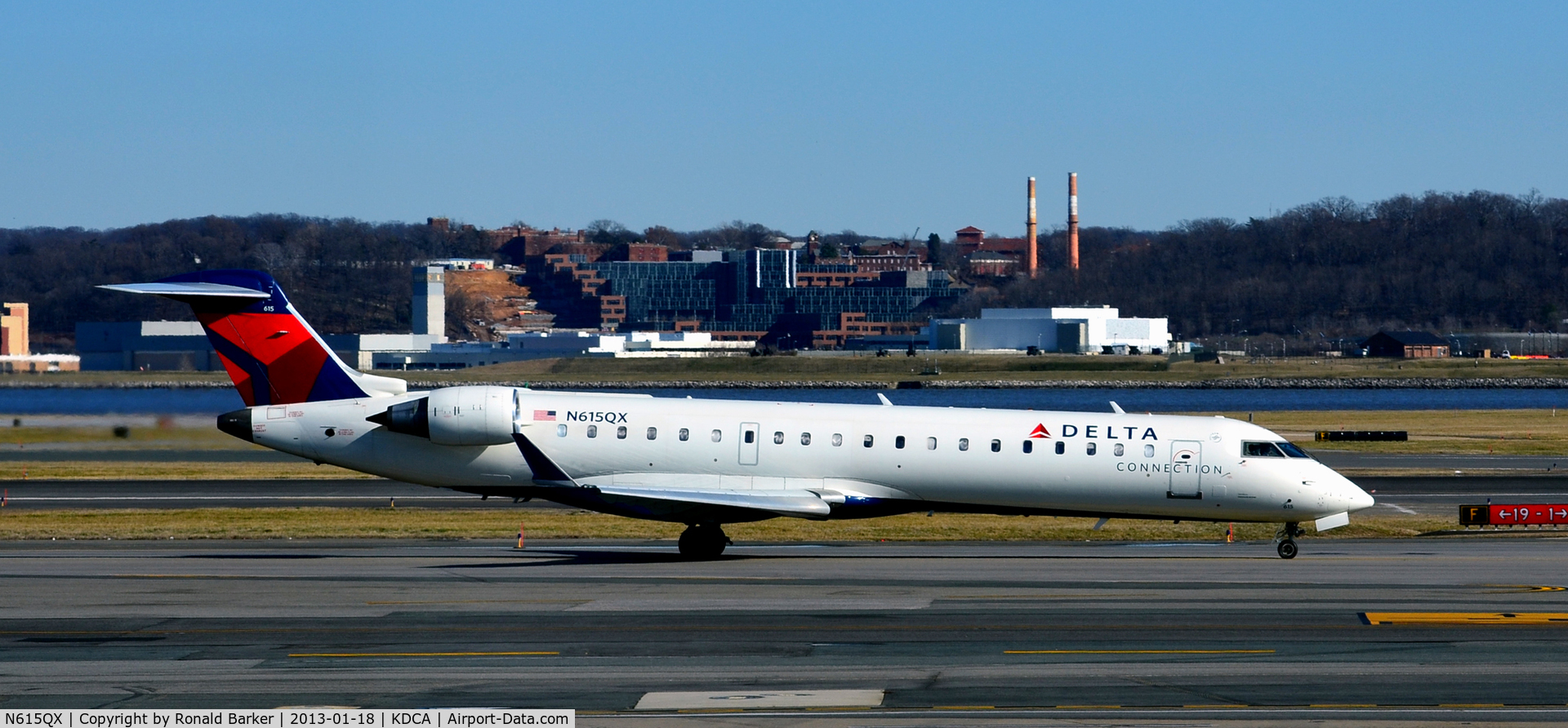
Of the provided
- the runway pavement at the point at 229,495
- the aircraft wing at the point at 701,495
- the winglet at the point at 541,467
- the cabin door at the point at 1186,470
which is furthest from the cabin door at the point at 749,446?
the runway pavement at the point at 229,495

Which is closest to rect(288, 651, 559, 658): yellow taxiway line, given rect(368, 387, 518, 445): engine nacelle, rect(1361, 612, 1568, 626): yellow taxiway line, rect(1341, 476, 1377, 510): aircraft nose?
rect(368, 387, 518, 445): engine nacelle

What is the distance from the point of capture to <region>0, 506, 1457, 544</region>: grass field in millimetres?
33812

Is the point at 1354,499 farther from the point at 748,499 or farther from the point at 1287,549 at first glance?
the point at 748,499

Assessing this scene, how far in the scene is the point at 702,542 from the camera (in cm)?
2888

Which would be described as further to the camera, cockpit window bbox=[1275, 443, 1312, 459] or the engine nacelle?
cockpit window bbox=[1275, 443, 1312, 459]

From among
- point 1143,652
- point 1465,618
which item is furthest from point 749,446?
point 1465,618

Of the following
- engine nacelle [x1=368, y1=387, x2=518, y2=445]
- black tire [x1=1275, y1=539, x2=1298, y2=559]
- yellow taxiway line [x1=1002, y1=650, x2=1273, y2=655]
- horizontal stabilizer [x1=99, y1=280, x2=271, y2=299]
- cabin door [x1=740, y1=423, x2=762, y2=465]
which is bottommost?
black tire [x1=1275, y1=539, x2=1298, y2=559]

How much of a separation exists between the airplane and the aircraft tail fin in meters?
0.62

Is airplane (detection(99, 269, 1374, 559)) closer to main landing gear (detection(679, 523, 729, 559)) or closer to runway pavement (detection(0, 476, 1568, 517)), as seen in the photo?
main landing gear (detection(679, 523, 729, 559))

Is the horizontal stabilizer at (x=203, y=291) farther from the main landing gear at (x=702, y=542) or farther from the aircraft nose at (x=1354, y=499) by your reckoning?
the aircraft nose at (x=1354, y=499)

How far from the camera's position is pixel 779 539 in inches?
1305

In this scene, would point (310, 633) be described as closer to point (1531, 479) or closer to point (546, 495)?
point (546, 495)

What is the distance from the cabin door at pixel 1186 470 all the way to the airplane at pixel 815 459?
29mm

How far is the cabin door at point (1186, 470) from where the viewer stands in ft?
93.5
